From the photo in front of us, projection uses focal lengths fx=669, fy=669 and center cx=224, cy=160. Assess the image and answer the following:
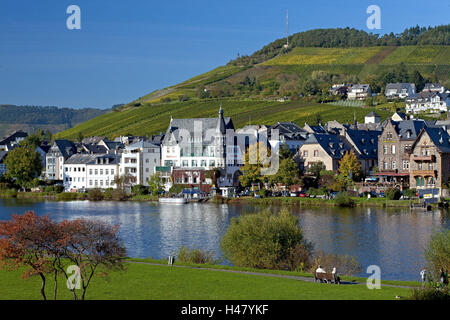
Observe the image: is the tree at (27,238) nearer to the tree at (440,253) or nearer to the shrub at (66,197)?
the tree at (440,253)

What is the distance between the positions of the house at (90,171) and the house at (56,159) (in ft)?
14.7

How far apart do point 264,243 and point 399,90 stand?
141447 mm

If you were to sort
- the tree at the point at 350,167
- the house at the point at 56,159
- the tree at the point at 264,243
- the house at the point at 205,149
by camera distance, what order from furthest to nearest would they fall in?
the house at the point at 56,159 → the house at the point at 205,149 → the tree at the point at 350,167 → the tree at the point at 264,243

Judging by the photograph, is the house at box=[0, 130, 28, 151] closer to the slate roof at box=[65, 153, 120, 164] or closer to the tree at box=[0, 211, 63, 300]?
the slate roof at box=[65, 153, 120, 164]

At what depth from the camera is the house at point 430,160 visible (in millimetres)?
79250

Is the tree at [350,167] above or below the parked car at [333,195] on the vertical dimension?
above

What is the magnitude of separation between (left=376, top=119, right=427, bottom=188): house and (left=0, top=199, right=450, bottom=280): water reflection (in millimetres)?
16922

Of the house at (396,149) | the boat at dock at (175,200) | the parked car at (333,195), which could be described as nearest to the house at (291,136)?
the house at (396,149)

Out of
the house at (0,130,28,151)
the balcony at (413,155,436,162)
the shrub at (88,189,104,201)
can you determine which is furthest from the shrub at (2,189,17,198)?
the balcony at (413,155,436,162)

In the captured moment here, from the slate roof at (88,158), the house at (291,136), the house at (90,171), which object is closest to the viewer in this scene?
the house at (291,136)

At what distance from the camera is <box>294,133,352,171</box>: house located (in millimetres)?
91375

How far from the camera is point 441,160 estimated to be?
79250 mm
